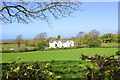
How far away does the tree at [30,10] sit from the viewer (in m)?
1.55

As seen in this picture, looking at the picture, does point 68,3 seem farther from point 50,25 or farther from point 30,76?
point 30,76

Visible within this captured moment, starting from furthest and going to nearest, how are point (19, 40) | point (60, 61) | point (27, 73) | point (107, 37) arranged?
point (60, 61) < point (107, 37) < point (19, 40) < point (27, 73)

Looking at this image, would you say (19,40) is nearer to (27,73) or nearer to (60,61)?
(60,61)

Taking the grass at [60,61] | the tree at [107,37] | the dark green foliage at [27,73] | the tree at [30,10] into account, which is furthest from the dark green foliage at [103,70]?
the tree at [107,37]

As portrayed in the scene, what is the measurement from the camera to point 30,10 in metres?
1.62

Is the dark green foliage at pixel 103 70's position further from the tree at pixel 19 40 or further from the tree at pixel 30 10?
the tree at pixel 19 40

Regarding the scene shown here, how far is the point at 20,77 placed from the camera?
811 millimetres

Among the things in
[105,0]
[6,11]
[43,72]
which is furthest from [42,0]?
[43,72]

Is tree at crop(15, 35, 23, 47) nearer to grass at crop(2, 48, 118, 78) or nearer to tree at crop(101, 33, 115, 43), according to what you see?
grass at crop(2, 48, 118, 78)

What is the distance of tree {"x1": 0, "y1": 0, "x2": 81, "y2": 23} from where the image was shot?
60.9 inches

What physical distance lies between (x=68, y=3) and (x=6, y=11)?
917mm

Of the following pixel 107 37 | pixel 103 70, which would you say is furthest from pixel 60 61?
pixel 103 70

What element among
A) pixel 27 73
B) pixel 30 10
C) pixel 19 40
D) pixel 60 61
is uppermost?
pixel 30 10

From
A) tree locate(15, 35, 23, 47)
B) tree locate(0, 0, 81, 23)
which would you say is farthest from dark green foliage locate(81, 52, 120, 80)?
tree locate(15, 35, 23, 47)
